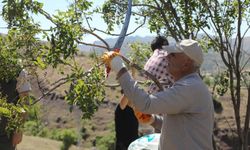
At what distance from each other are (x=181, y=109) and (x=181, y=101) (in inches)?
2.1

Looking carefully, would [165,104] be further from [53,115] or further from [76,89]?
[53,115]

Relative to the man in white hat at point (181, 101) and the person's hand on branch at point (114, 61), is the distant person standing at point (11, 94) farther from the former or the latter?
the man in white hat at point (181, 101)

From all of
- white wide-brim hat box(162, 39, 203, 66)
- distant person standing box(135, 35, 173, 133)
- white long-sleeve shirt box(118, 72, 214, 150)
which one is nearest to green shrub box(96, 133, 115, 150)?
distant person standing box(135, 35, 173, 133)

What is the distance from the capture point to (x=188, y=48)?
113 inches

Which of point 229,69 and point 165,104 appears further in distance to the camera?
point 229,69

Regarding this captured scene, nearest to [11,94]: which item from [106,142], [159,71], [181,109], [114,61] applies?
[159,71]

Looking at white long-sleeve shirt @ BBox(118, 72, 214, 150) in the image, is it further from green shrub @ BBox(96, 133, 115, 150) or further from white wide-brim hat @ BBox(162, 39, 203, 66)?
green shrub @ BBox(96, 133, 115, 150)

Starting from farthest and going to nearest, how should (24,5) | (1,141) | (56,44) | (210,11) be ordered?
(210,11) → (1,141) → (24,5) → (56,44)

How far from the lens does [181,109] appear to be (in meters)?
2.82

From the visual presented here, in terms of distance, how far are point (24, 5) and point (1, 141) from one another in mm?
1330

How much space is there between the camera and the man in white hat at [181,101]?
276cm

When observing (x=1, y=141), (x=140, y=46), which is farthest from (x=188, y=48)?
(x=140, y=46)

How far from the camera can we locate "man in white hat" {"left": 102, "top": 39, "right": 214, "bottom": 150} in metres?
2.76

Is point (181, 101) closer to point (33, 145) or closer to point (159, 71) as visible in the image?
point (159, 71)
